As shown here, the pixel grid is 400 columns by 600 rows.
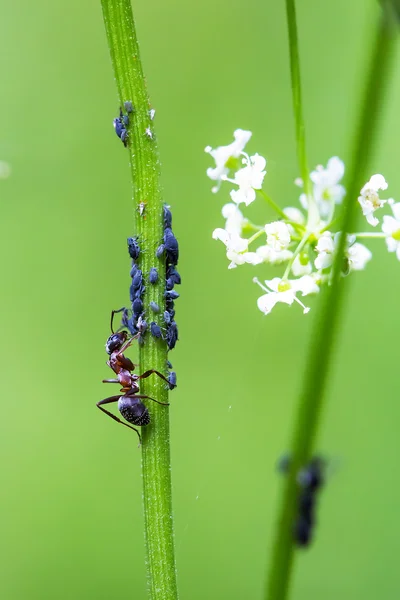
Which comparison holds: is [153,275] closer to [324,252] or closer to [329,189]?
[324,252]

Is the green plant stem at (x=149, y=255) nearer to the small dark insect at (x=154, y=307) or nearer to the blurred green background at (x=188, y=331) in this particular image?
the small dark insect at (x=154, y=307)

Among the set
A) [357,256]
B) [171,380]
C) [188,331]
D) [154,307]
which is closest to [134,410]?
[171,380]

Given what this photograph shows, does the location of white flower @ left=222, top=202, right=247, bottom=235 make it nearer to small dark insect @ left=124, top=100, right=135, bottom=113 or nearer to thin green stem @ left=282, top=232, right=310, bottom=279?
thin green stem @ left=282, top=232, right=310, bottom=279

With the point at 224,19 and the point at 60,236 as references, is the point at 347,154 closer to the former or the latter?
the point at 60,236

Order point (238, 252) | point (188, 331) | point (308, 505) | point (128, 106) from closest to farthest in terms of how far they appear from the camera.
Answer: point (128, 106) < point (238, 252) < point (308, 505) < point (188, 331)

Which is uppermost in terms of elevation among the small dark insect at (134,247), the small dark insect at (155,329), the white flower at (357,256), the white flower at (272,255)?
the white flower at (272,255)

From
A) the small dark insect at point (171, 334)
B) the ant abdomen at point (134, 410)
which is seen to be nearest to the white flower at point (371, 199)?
the small dark insect at point (171, 334)
